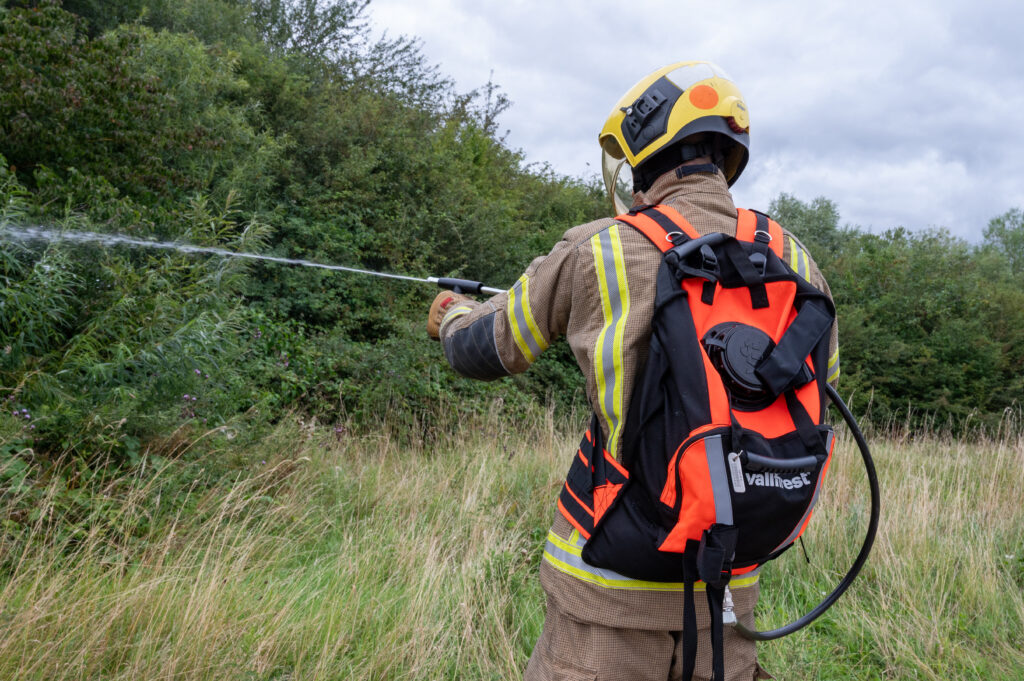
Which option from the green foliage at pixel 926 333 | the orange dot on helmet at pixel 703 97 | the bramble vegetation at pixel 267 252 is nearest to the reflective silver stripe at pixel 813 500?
the orange dot on helmet at pixel 703 97

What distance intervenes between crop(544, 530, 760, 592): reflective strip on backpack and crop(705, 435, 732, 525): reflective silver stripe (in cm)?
34

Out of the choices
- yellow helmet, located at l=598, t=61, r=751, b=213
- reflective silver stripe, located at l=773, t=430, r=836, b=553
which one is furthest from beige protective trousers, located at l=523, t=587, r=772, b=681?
yellow helmet, located at l=598, t=61, r=751, b=213

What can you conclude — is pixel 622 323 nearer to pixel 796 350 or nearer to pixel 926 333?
pixel 796 350

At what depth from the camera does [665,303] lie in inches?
64.4

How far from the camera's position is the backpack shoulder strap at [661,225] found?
175 centimetres

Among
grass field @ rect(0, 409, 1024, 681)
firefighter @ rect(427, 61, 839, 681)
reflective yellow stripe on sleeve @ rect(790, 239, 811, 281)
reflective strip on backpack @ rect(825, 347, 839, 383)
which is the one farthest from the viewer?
grass field @ rect(0, 409, 1024, 681)

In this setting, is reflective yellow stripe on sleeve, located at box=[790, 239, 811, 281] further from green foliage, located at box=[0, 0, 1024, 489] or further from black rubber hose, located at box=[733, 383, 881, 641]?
green foliage, located at box=[0, 0, 1024, 489]

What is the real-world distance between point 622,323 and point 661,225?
0.90ft

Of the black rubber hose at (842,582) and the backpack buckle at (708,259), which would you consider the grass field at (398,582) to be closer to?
the black rubber hose at (842,582)

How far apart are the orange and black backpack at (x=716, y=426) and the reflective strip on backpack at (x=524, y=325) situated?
339 mm

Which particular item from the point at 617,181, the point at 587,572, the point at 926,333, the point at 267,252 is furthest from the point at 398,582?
the point at 926,333

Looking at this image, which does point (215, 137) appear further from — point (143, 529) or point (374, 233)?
point (143, 529)

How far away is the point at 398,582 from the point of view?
3713mm

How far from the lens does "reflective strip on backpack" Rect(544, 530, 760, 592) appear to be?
5.86 ft
